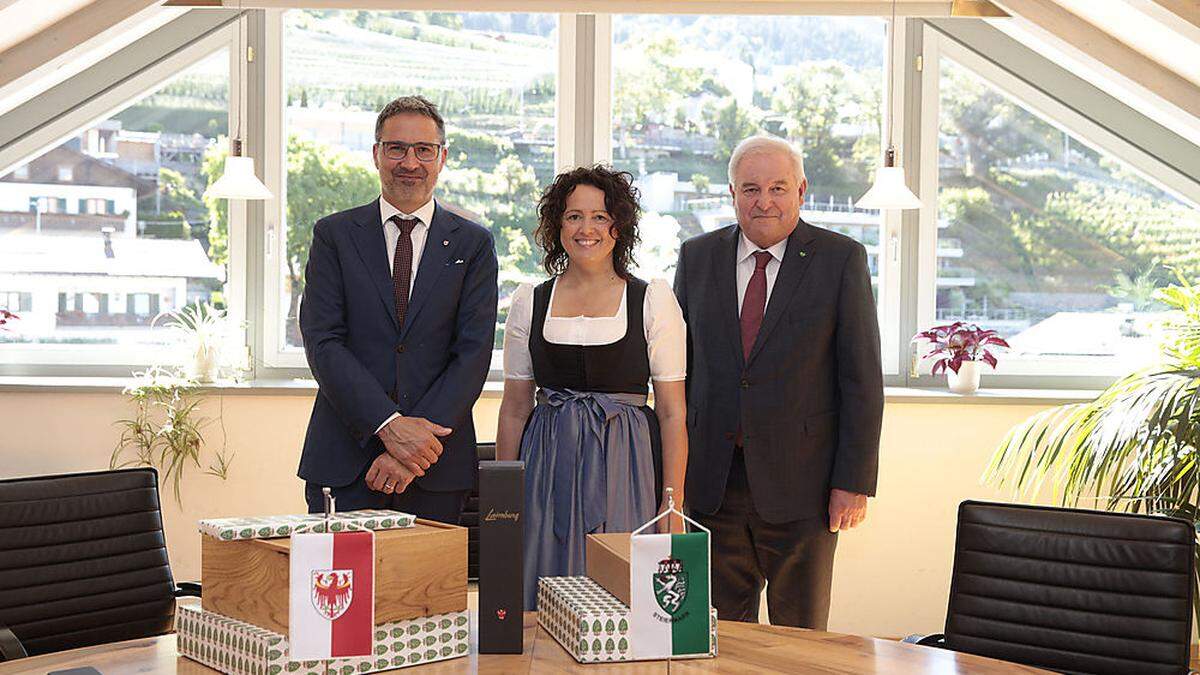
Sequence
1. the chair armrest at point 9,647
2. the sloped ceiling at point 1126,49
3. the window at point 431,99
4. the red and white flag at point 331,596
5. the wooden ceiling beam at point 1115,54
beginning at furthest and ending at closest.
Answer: the window at point 431,99 → the wooden ceiling beam at point 1115,54 → the sloped ceiling at point 1126,49 → the chair armrest at point 9,647 → the red and white flag at point 331,596

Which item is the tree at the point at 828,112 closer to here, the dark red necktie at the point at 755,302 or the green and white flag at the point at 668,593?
the dark red necktie at the point at 755,302

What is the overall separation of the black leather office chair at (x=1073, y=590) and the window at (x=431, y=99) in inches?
117

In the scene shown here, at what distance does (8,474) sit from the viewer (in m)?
5.00

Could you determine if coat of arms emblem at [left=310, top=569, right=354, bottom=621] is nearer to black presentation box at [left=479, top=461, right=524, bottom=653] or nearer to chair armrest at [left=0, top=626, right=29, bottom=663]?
black presentation box at [left=479, top=461, right=524, bottom=653]

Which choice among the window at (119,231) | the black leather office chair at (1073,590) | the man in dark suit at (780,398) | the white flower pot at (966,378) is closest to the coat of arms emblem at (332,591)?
the black leather office chair at (1073,590)

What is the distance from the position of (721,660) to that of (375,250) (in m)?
1.49

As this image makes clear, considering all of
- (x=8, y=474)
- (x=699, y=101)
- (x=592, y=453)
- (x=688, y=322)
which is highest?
(x=699, y=101)

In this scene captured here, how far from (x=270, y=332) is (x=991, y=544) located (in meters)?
3.45

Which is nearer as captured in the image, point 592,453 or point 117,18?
point 592,453

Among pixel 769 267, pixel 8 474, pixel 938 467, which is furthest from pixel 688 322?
pixel 8 474

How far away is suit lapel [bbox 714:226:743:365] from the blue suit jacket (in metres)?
0.56

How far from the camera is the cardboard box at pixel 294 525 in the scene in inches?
78.2

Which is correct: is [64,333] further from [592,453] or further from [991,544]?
[991,544]

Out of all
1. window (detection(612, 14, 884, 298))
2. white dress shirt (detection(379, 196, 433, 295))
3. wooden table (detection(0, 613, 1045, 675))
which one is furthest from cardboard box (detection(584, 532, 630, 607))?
window (detection(612, 14, 884, 298))
